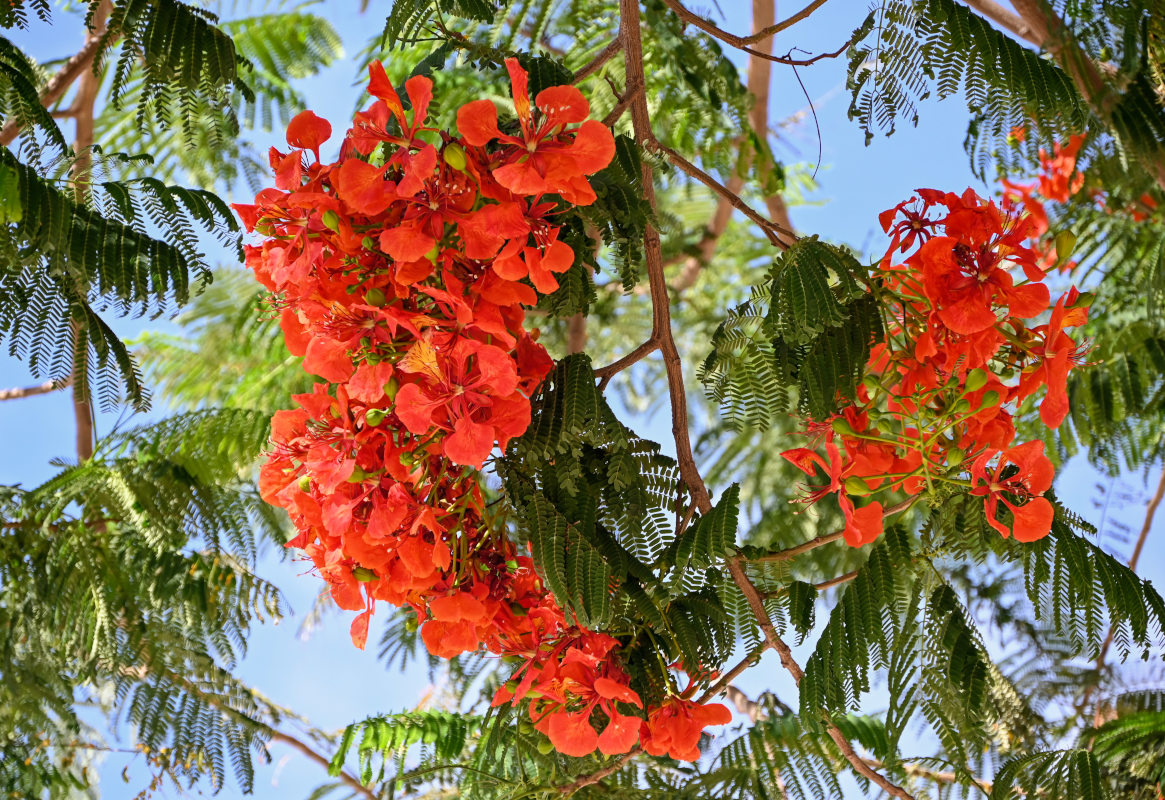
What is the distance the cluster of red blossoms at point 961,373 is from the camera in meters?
1.15

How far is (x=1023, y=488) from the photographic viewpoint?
1.18 m

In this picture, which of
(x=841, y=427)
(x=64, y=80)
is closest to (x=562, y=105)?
(x=841, y=427)

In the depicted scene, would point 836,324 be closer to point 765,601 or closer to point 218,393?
point 765,601

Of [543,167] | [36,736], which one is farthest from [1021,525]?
[36,736]

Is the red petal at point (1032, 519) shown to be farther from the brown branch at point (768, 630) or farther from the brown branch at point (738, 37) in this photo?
the brown branch at point (738, 37)

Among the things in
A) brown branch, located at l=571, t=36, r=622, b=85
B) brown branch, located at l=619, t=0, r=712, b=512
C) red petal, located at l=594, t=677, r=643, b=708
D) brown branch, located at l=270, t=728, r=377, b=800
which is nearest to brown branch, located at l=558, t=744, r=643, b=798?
red petal, located at l=594, t=677, r=643, b=708

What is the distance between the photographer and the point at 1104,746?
1.89 m

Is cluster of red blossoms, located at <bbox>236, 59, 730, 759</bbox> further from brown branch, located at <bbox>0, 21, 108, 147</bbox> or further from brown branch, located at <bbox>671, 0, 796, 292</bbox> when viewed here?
brown branch, located at <bbox>0, 21, 108, 147</bbox>

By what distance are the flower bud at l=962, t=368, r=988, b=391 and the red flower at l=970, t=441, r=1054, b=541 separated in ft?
0.27

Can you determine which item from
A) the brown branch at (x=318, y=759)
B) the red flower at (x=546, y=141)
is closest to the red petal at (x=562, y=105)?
the red flower at (x=546, y=141)

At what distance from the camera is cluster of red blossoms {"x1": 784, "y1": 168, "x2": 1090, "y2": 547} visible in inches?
45.4

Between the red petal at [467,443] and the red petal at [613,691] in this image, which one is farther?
the red petal at [613,691]

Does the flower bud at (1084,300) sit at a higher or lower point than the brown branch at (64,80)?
lower

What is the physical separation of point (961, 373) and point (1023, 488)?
139mm
